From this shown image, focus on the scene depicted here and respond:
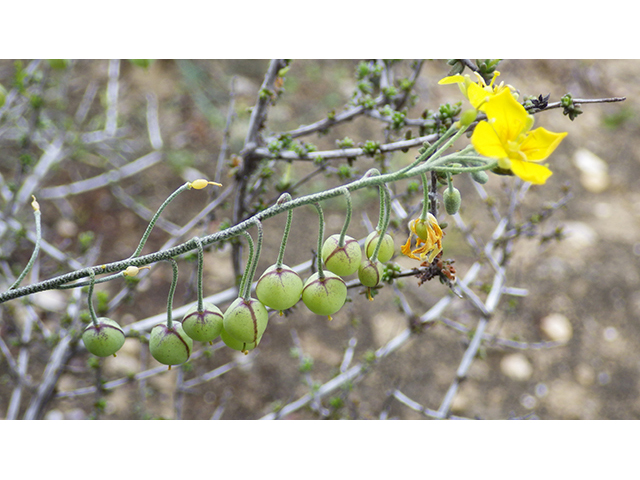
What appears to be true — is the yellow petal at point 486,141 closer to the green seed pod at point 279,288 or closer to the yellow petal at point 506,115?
the yellow petal at point 506,115

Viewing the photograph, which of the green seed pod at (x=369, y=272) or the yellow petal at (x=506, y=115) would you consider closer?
the yellow petal at (x=506, y=115)

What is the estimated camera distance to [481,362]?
282 centimetres

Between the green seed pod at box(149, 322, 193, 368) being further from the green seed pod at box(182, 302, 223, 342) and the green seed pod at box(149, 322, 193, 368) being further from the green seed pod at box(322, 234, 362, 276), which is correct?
the green seed pod at box(322, 234, 362, 276)

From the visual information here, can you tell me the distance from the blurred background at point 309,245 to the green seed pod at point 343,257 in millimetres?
1043

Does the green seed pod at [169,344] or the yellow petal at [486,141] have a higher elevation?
the yellow petal at [486,141]

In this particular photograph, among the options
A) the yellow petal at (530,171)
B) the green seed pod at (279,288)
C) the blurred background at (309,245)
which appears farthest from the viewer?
the blurred background at (309,245)

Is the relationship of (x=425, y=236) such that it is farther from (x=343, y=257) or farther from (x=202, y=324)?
(x=202, y=324)

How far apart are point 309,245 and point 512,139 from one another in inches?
92.3

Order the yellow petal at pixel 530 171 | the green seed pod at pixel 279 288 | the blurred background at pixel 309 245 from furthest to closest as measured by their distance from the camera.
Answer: the blurred background at pixel 309 245, the green seed pod at pixel 279 288, the yellow petal at pixel 530 171

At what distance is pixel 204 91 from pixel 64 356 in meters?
2.36

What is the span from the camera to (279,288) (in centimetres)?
88

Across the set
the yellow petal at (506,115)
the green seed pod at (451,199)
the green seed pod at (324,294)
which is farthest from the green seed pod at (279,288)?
the yellow petal at (506,115)

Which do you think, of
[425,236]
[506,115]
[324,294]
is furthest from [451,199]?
[324,294]

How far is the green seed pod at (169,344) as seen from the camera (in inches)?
37.3
